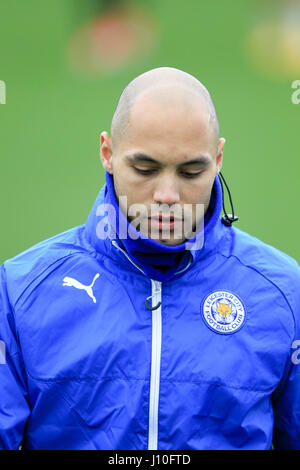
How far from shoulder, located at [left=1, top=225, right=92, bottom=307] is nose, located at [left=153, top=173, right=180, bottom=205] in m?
0.21

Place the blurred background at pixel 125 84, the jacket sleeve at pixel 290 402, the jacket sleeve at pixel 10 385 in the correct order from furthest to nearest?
1. the blurred background at pixel 125 84
2. the jacket sleeve at pixel 290 402
3. the jacket sleeve at pixel 10 385

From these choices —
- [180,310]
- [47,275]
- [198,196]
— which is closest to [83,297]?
[47,275]

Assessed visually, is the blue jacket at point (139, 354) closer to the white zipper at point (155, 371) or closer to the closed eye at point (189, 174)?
the white zipper at point (155, 371)

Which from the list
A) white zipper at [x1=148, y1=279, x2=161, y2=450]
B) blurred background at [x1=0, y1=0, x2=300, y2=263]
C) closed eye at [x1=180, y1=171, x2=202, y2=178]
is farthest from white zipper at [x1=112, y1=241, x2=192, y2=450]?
blurred background at [x1=0, y1=0, x2=300, y2=263]

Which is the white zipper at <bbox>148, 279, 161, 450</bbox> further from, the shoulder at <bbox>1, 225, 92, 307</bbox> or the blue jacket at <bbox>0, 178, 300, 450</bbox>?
the shoulder at <bbox>1, 225, 92, 307</bbox>

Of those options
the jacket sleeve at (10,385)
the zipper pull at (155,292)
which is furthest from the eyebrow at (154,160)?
the jacket sleeve at (10,385)

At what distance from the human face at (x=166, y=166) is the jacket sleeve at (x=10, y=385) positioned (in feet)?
0.97

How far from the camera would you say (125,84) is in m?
4.10

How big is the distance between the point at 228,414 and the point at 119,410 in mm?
201

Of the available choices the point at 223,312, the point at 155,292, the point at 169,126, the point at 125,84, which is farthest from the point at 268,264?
the point at 125,84

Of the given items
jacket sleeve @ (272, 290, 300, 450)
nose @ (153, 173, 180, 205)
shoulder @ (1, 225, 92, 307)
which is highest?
nose @ (153, 173, 180, 205)

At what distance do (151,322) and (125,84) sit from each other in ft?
9.69

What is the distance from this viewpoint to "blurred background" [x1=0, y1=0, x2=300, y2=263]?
3.98 metres

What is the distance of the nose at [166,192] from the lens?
1288 mm
